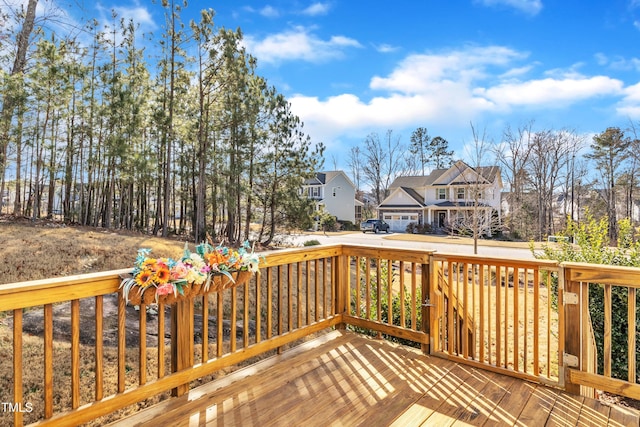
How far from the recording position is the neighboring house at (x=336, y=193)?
28.9m

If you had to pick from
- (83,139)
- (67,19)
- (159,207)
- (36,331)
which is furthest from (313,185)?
(36,331)

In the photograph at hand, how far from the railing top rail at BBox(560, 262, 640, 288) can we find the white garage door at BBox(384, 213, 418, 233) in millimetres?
23826

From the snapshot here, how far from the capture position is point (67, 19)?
659cm

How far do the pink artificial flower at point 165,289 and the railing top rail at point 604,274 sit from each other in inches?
98.9

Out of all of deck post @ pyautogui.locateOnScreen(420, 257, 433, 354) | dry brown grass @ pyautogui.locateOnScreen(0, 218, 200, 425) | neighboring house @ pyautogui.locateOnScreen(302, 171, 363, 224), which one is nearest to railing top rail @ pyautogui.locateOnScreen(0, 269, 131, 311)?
dry brown grass @ pyautogui.locateOnScreen(0, 218, 200, 425)

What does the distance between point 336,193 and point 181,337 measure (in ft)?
90.8

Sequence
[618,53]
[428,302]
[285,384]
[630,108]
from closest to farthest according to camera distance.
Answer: [285,384] → [428,302] → [618,53] → [630,108]

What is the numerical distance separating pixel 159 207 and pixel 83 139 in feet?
10.8

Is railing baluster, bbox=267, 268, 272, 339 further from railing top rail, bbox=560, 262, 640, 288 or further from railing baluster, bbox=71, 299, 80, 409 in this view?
railing top rail, bbox=560, 262, 640, 288

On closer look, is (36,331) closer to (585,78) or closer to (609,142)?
(585,78)

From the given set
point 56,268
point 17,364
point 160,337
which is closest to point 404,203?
point 56,268

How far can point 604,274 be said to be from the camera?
89.5 inches

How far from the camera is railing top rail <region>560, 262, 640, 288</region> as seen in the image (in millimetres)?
2176

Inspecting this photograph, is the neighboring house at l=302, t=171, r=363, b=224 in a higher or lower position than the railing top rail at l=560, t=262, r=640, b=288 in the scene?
higher
